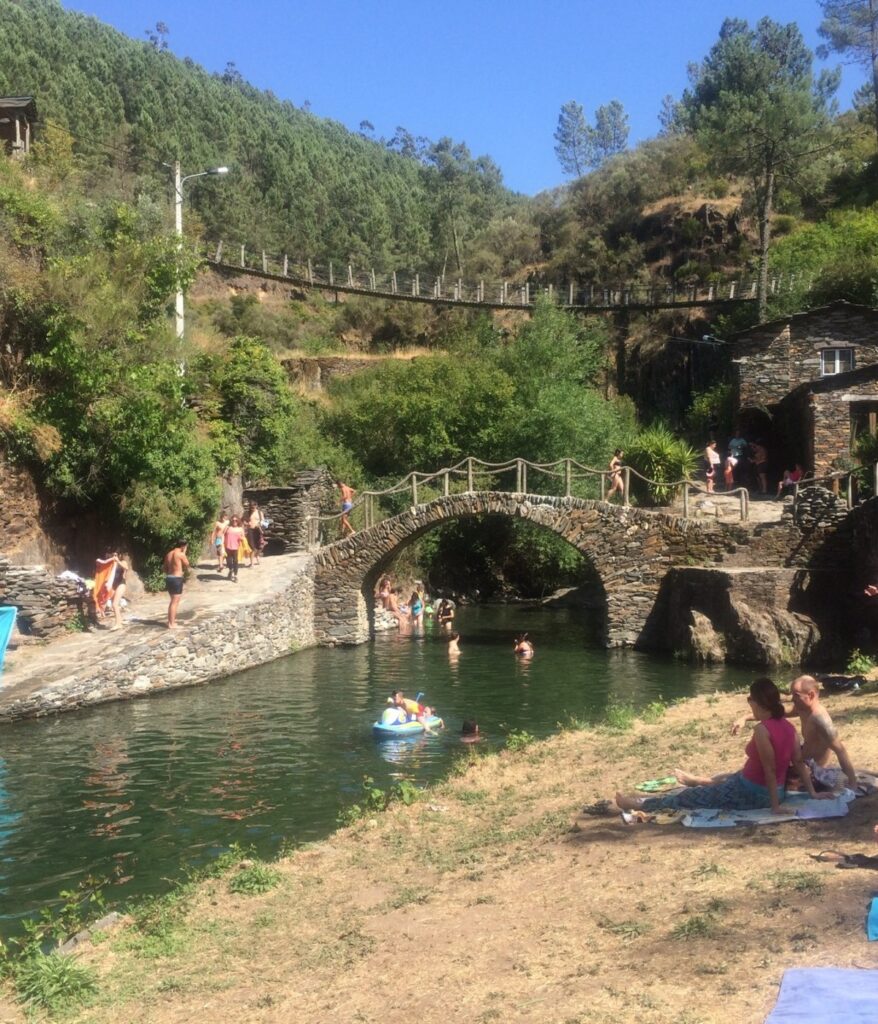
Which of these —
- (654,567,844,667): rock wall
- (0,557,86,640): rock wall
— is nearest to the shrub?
(654,567,844,667): rock wall

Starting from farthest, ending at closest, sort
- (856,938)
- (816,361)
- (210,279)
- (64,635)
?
(210,279), (816,361), (64,635), (856,938)

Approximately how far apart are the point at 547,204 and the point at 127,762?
68720mm

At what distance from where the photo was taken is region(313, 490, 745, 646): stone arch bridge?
25062 mm

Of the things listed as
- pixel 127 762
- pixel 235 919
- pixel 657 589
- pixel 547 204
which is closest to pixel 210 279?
pixel 547 204

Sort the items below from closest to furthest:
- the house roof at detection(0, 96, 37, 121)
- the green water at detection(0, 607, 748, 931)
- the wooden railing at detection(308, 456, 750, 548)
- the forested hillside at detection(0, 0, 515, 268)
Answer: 1. the green water at detection(0, 607, 748, 931)
2. the wooden railing at detection(308, 456, 750, 548)
3. the house roof at detection(0, 96, 37, 121)
4. the forested hillside at detection(0, 0, 515, 268)

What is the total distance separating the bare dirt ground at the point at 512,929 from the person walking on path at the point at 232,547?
15.4 meters

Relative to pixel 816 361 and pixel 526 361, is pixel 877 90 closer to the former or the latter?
pixel 816 361

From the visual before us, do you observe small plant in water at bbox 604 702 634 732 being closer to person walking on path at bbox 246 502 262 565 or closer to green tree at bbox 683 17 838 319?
person walking on path at bbox 246 502 262 565

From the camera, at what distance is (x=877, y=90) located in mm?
40719

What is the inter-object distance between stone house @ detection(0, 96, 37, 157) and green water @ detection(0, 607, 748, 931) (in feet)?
63.2

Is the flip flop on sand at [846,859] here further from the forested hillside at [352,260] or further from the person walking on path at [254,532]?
the person walking on path at [254,532]

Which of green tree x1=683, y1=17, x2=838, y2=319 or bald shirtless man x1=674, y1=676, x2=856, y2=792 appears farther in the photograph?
green tree x1=683, y1=17, x2=838, y2=319

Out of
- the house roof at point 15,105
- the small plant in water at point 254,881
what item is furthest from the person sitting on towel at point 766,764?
the house roof at point 15,105

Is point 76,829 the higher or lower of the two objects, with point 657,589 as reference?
lower
